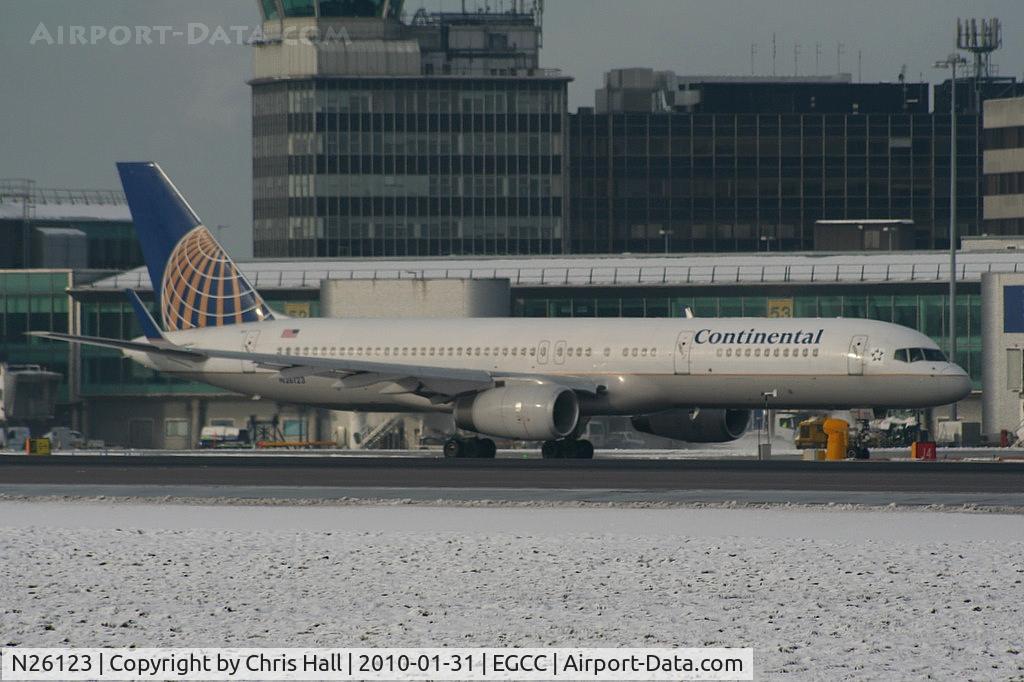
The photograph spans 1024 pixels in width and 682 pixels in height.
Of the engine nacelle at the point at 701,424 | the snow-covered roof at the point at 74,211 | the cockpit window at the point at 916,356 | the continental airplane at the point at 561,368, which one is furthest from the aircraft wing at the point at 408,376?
the snow-covered roof at the point at 74,211

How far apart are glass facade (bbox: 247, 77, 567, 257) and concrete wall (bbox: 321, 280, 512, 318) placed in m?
102

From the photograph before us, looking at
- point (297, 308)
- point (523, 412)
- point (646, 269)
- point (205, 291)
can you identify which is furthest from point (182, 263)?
point (646, 269)

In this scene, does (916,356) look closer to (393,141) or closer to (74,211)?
(74,211)

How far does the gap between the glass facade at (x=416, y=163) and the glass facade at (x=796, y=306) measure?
8599cm

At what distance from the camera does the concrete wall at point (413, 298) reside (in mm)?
83938

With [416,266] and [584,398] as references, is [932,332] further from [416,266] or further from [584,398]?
[584,398]

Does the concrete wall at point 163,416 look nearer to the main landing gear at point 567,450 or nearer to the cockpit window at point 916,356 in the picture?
the main landing gear at point 567,450

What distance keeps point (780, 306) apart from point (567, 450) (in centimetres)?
4232

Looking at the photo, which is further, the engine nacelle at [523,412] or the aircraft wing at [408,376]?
the aircraft wing at [408,376]

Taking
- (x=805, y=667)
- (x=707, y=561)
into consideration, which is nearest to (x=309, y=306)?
(x=707, y=561)

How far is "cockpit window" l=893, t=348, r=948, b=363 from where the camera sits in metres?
56.6

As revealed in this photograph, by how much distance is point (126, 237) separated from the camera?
154m

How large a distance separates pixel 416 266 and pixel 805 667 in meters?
85.3

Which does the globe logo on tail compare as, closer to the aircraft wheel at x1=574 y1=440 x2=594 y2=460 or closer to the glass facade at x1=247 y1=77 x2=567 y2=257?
the aircraft wheel at x1=574 y1=440 x2=594 y2=460
